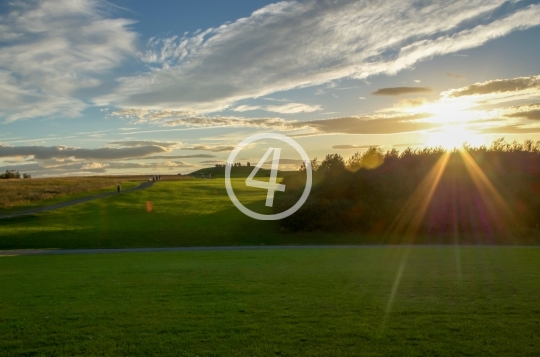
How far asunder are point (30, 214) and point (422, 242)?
36.2 metres

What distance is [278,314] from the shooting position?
30.9 ft

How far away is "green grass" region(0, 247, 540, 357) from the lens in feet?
25.2

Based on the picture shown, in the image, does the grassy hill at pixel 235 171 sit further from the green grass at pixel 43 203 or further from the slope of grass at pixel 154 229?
the slope of grass at pixel 154 229

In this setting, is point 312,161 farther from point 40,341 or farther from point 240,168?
point 240,168

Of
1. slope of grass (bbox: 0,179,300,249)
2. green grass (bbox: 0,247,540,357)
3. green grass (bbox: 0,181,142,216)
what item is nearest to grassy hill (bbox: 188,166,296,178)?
green grass (bbox: 0,181,142,216)

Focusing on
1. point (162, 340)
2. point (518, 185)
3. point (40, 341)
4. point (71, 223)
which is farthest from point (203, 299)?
point (71, 223)

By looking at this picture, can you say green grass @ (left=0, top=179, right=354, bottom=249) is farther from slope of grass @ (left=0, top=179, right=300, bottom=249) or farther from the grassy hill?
the grassy hill

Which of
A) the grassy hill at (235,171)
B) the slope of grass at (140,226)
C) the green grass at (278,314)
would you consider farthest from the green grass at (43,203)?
the grassy hill at (235,171)

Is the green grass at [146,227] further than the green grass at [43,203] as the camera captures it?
No

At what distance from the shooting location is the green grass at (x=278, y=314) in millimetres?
7688

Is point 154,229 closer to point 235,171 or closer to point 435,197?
point 435,197

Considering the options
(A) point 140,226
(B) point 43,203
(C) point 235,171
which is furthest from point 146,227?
(C) point 235,171

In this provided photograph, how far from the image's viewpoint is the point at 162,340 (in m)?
8.07

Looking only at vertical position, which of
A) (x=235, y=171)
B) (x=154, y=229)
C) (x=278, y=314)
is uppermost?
(x=235, y=171)
